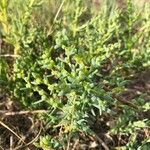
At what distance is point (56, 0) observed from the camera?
239 centimetres

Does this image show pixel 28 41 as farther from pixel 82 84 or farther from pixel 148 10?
pixel 148 10

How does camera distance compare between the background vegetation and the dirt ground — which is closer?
the background vegetation

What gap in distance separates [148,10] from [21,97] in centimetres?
80

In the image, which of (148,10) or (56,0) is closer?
(148,10)

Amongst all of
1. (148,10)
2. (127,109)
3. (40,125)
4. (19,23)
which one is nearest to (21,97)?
(40,125)

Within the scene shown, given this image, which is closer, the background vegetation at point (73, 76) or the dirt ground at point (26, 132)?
the background vegetation at point (73, 76)

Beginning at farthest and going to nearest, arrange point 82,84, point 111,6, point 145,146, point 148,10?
1. point 111,6
2. point 148,10
3. point 145,146
4. point 82,84

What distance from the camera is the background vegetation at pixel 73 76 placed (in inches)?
70.2

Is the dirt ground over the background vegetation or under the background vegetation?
under

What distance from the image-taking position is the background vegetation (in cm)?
178

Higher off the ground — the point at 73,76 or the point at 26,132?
the point at 73,76

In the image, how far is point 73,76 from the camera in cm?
176

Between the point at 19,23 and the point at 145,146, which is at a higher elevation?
the point at 19,23

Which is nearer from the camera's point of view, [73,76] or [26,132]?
[73,76]
